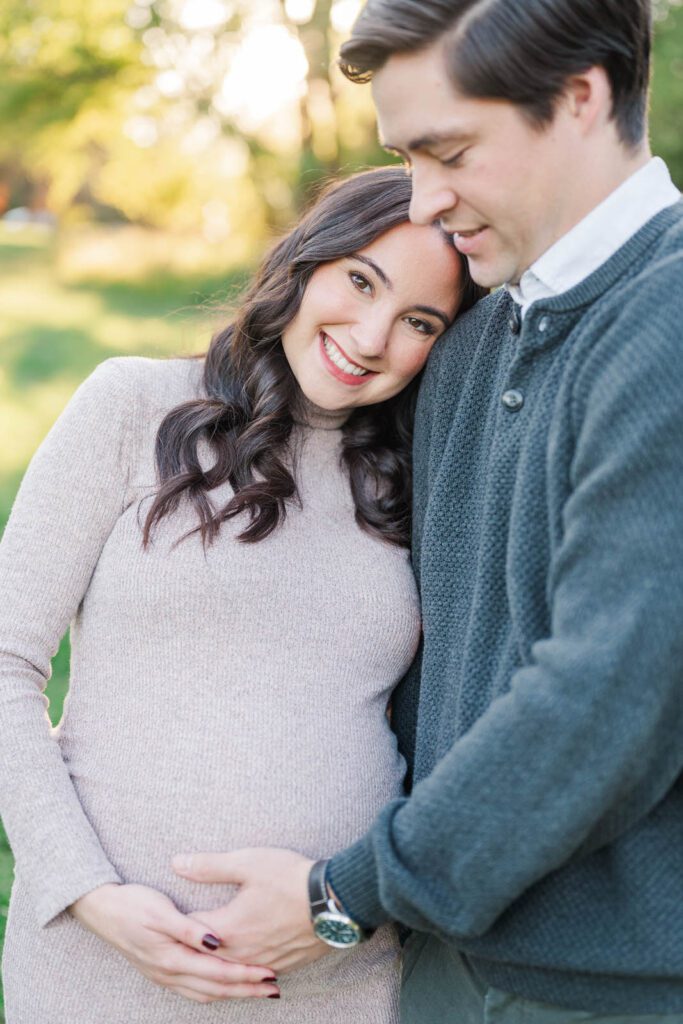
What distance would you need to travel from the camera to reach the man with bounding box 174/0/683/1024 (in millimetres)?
1235

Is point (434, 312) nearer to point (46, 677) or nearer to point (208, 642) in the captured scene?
point (208, 642)

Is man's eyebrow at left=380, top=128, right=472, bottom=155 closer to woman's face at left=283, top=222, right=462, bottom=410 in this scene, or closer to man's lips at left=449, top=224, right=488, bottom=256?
man's lips at left=449, top=224, right=488, bottom=256

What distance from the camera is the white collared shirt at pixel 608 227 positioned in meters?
1.44

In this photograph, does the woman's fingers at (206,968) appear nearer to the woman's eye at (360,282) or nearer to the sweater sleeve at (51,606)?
the sweater sleeve at (51,606)

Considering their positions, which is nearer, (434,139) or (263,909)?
(434,139)

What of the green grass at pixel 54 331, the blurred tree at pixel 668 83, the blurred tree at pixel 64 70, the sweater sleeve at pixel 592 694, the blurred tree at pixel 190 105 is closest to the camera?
the sweater sleeve at pixel 592 694

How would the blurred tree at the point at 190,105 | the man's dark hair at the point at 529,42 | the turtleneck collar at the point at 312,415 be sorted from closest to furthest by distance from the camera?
the man's dark hair at the point at 529,42, the turtleneck collar at the point at 312,415, the blurred tree at the point at 190,105

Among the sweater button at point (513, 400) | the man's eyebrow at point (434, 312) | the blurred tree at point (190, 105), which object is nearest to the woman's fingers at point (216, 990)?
the sweater button at point (513, 400)

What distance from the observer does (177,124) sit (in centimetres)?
1226

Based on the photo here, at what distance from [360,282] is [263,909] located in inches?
43.3

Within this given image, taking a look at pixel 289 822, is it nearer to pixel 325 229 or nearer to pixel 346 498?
pixel 346 498

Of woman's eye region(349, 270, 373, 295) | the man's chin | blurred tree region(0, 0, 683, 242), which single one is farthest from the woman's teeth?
blurred tree region(0, 0, 683, 242)

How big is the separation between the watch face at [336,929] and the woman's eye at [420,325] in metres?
1.06

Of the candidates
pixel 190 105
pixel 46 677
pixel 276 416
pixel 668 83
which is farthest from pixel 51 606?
pixel 190 105
